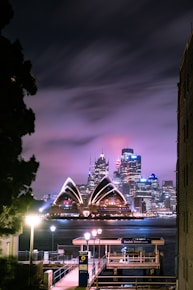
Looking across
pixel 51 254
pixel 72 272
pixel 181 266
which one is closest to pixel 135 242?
pixel 51 254

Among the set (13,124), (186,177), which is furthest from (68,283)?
(13,124)

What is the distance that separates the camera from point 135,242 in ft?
177

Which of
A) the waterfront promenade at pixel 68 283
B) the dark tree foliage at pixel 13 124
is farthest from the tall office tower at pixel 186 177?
the dark tree foliage at pixel 13 124

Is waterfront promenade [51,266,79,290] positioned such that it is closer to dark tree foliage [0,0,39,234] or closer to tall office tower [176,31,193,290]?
tall office tower [176,31,193,290]

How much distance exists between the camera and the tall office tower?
24986 mm

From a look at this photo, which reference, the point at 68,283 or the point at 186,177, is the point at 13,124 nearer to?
the point at 186,177

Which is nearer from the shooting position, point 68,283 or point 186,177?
point 186,177

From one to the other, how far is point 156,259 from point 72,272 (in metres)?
15.7

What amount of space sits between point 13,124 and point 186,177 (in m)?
15.0

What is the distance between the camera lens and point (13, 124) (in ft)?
45.2

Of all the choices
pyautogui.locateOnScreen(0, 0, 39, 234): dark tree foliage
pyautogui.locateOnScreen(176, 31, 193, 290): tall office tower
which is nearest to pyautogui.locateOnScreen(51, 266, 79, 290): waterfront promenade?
pyautogui.locateOnScreen(176, 31, 193, 290): tall office tower

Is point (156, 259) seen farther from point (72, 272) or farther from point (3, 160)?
point (3, 160)

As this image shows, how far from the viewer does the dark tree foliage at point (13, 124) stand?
13468 mm

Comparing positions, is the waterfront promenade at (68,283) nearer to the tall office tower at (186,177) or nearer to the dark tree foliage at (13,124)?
the tall office tower at (186,177)
